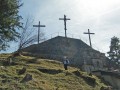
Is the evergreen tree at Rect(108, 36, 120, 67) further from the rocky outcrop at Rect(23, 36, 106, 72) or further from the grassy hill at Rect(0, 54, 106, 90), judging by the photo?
the grassy hill at Rect(0, 54, 106, 90)

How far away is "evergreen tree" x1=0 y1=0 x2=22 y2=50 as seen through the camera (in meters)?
29.0

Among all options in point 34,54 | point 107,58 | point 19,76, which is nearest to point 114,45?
point 107,58

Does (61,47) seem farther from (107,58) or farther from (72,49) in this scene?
(107,58)

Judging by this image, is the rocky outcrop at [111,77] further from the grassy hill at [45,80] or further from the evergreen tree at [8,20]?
the evergreen tree at [8,20]

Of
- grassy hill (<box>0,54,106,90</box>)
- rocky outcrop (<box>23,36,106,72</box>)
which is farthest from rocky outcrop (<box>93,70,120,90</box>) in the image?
rocky outcrop (<box>23,36,106,72</box>)

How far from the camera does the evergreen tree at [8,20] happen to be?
29.0 m

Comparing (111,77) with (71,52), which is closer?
(111,77)

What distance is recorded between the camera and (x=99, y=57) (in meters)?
59.5

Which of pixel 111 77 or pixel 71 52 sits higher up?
pixel 71 52

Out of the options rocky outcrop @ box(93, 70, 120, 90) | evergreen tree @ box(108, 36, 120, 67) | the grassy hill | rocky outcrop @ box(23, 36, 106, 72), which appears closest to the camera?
the grassy hill

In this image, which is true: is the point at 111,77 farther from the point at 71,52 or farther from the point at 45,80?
the point at 71,52

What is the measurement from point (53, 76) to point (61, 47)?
25.6 m

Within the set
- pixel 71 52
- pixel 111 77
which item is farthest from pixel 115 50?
pixel 111 77

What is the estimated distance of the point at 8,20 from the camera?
95.6 feet
